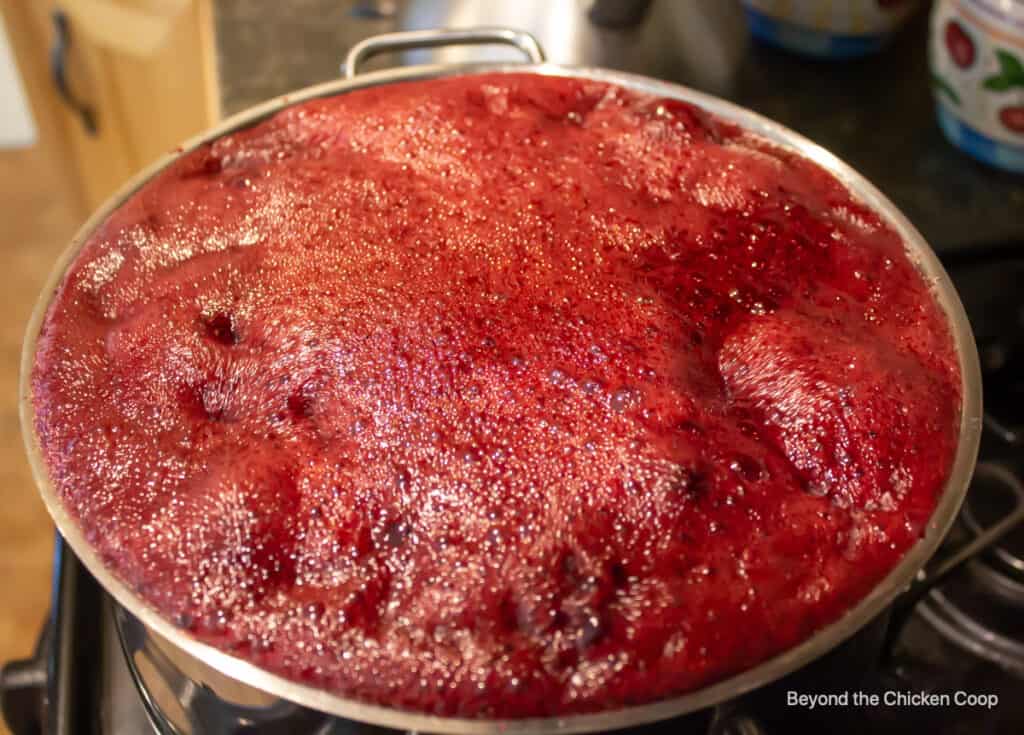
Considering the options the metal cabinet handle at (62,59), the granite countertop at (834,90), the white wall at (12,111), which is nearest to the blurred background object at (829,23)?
the granite countertop at (834,90)

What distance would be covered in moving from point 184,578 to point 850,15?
0.99 meters

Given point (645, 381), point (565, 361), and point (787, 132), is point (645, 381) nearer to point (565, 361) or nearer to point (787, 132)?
point (565, 361)

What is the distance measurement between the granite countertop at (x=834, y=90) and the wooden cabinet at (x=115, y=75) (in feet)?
0.20

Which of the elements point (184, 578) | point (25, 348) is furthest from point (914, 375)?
point (25, 348)

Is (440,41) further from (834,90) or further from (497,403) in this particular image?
(834,90)

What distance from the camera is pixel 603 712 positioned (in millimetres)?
458

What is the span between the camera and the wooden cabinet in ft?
4.53

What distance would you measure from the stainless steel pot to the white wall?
2173mm

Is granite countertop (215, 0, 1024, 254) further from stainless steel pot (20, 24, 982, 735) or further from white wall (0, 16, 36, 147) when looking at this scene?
white wall (0, 16, 36, 147)

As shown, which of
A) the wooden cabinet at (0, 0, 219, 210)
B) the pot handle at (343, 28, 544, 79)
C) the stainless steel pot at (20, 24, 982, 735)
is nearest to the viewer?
the stainless steel pot at (20, 24, 982, 735)

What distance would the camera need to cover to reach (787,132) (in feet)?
2.35

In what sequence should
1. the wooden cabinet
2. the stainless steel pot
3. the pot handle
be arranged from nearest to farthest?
the stainless steel pot → the pot handle → the wooden cabinet

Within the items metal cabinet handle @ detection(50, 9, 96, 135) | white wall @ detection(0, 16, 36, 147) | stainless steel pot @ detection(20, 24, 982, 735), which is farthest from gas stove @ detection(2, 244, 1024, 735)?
white wall @ detection(0, 16, 36, 147)

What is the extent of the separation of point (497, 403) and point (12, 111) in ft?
8.18
